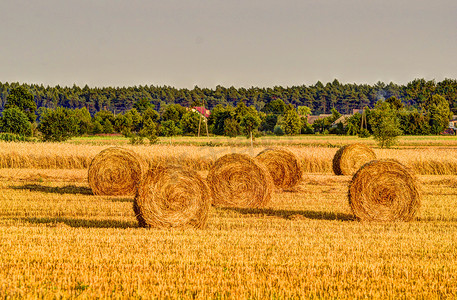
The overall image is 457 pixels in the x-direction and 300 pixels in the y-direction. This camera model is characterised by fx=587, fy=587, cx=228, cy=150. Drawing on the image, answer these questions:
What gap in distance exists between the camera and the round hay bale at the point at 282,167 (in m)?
21.1

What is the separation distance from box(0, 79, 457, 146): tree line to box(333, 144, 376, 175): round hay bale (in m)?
12.3

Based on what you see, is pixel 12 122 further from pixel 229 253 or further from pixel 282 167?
pixel 229 253

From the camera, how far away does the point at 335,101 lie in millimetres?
162375

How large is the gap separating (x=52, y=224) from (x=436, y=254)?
7.91 meters

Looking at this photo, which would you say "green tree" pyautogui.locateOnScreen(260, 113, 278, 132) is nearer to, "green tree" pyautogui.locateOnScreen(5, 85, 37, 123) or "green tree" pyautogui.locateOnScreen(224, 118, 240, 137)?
"green tree" pyautogui.locateOnScreen(224, 118, 240, 137)

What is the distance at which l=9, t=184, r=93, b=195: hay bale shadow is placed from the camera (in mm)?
19422

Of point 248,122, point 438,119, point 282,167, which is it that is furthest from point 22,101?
point 282,167

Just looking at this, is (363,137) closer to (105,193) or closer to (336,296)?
(105,193)

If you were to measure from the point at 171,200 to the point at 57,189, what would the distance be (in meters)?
8.68

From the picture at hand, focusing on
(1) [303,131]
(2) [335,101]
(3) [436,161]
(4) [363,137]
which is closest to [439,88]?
(2) [335,101]

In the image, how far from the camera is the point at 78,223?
13.1 meters

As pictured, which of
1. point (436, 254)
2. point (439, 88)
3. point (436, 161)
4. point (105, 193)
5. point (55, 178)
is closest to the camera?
point (436, 254)

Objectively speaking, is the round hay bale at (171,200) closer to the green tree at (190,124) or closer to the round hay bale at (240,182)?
the round hay bale at (240,182)

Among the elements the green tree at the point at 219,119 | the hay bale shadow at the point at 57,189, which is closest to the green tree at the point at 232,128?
the green tree at the point at 219,119
